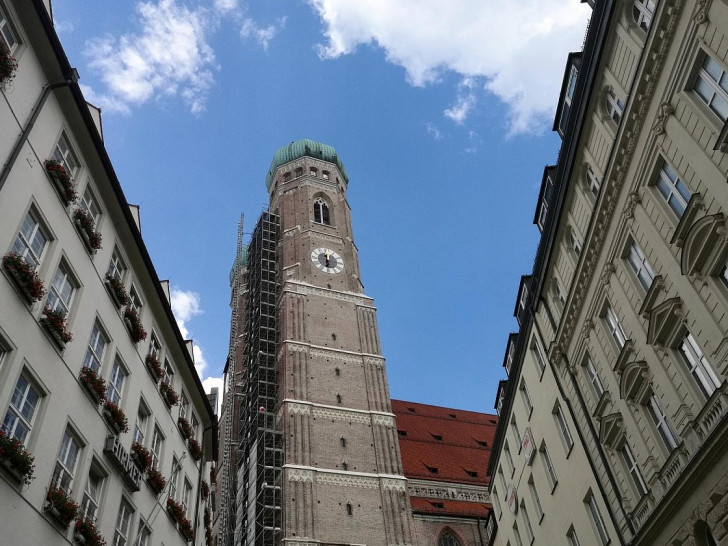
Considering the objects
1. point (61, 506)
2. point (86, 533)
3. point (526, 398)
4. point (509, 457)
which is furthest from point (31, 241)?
point (509, 457)

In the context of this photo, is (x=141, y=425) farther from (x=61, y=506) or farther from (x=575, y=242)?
(x=575, y=242)

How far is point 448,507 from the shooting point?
159ft

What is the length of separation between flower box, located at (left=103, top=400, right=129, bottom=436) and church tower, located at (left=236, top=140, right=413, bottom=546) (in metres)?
26.0

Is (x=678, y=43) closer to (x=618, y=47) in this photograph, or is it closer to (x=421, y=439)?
(x=618, y=47)

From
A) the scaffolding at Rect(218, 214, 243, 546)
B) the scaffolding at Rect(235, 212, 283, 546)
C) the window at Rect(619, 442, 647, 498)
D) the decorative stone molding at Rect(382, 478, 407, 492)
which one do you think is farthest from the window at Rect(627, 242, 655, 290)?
the scaffolding at Rect(218, 214, 243, 546)

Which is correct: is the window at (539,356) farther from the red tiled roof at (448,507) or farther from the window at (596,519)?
the red tiled roof at (448,507)

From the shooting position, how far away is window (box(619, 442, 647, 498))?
618 inches

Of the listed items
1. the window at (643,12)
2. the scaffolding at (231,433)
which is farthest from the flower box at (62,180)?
the scaffolding at (231,433)

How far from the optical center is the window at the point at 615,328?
16547mm

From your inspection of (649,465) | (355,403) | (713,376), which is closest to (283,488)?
(355,403)

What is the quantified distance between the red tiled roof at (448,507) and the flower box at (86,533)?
35.2 metres

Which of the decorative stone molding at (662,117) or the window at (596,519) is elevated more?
the decorative stone molding at (662,117)

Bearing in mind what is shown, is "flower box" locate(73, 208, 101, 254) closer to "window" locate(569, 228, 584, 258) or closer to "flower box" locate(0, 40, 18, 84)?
"flower box" locate(0, 40, 18, 84)

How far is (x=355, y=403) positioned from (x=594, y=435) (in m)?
31.1
